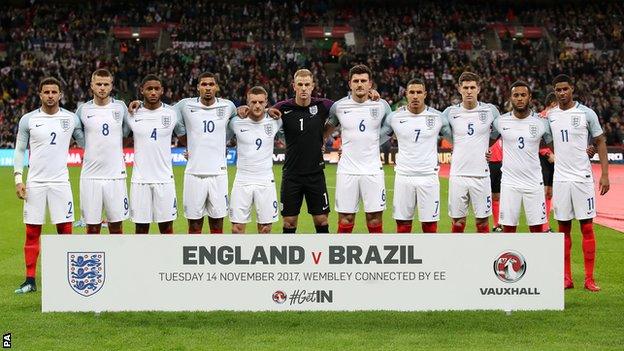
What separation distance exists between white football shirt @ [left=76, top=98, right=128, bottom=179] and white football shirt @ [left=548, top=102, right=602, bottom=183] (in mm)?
4611

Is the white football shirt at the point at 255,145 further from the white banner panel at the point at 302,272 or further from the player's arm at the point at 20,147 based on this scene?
the player's arm at the point at 20,147

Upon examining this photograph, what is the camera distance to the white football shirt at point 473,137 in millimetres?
9719

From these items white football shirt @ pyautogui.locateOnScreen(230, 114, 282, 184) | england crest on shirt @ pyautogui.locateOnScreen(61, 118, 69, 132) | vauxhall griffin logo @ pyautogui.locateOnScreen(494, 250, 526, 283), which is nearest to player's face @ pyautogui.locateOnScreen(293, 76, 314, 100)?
white football shirt @ pyautogui.locateOnScreen(230, 114, 282, 184)

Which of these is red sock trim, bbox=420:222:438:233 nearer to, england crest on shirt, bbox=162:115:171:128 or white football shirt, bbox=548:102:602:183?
white football shirt, bbox=548:102:602:183

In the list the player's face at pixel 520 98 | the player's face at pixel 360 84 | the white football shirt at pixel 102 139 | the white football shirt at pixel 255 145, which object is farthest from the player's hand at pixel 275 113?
the player's face at pixel 520 98

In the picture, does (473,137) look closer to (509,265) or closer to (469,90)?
(469,90)

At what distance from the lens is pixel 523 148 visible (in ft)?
31.0

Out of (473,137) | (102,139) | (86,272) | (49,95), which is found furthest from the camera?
(473,137)

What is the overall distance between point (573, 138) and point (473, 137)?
3.41 ft

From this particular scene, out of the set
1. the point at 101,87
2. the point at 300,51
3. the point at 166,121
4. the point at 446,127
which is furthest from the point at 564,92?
the point at 300,51

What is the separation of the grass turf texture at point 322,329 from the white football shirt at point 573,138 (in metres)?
1.31

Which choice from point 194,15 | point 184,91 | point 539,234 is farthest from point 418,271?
→ point 194,15

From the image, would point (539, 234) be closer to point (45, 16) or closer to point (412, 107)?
point (412, 107)

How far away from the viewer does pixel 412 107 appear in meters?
9.66
